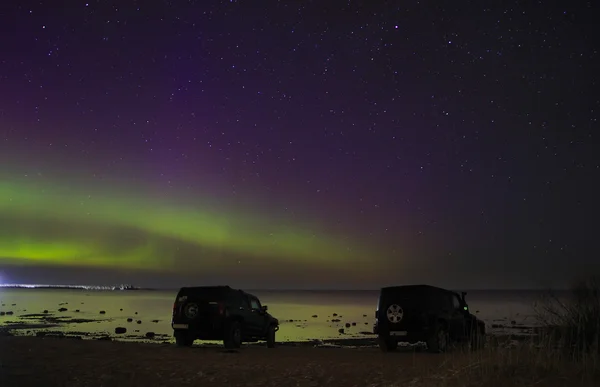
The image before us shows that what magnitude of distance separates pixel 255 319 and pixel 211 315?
7.71 ft

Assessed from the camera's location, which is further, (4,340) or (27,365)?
(4,340)

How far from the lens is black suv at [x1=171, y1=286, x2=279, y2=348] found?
21.4m

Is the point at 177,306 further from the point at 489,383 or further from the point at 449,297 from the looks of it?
the point at 489,383

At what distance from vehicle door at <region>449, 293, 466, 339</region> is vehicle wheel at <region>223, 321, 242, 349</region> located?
25.7 feet

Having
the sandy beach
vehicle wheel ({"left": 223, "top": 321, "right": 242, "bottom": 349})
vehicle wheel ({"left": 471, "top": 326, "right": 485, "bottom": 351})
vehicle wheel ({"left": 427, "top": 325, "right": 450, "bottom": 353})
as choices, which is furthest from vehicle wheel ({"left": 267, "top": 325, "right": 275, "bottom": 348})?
vehicle wheel ({"left": 471, "top": 326, "right": 485, "bottom": 351})

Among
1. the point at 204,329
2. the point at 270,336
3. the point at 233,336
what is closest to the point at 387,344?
the point at 270,336

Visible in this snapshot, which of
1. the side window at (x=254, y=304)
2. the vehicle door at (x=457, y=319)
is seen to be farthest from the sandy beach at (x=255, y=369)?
the vehicle door at (x=457, y=319)

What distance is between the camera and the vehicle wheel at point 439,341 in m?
20.4

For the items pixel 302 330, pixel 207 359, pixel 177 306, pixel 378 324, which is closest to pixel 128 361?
pixel 207 359

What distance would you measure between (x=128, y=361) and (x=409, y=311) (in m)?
9.83

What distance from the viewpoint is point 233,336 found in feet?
71.0

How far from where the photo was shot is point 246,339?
2297cm

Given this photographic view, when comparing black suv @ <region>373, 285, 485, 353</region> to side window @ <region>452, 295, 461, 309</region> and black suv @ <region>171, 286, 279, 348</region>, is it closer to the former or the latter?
side window @ <region>452, 295, 461, 309</region>

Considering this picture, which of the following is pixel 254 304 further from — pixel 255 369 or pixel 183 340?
pixel 255 369
